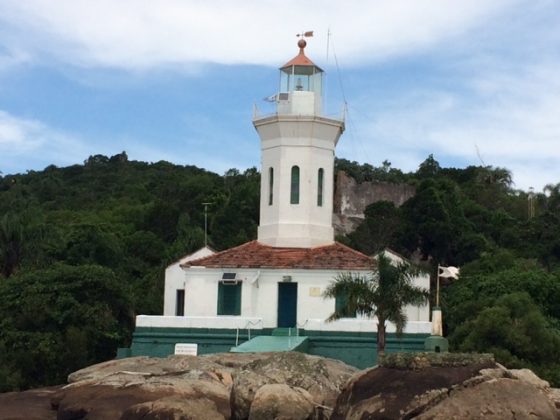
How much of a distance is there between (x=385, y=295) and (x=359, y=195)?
40.0 metres

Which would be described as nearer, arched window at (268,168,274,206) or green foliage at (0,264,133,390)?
green foliage at (0,264,133,390)

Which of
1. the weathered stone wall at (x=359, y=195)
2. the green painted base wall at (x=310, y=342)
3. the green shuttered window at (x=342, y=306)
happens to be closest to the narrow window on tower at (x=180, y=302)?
the green painted base wall at (x=310, y=342)

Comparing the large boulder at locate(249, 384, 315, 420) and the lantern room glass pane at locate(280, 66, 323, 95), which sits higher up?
the lantern room glass pane at locate(280, 66, 323, 95)

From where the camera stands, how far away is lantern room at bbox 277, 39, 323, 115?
1272 inches

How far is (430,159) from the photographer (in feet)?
247

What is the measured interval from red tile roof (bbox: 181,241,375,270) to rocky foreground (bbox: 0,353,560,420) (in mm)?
5499

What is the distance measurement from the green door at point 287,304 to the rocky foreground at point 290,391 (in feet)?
16.3

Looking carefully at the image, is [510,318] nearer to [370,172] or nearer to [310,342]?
[310,342]

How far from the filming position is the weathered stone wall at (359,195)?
63625mm

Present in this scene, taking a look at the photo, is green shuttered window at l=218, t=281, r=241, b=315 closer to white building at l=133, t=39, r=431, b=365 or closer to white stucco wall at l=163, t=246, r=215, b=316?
white building at l=133, t=39, r=431, b=365

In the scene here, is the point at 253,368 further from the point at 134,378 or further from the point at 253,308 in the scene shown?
the point at 253,308

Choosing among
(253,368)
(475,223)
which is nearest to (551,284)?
(253,368)

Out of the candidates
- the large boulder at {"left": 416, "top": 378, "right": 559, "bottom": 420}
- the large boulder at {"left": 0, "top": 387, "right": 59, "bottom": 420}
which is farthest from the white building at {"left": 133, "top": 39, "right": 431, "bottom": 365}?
the large boulder at {"left": 416, "top": 378, "right": 559, "bottom": 420}

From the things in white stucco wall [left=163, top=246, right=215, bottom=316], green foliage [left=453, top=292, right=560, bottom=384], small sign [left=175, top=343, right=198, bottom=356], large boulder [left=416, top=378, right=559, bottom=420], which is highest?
white stucco wall [left=163, top=246, right=215, bottom=316]
